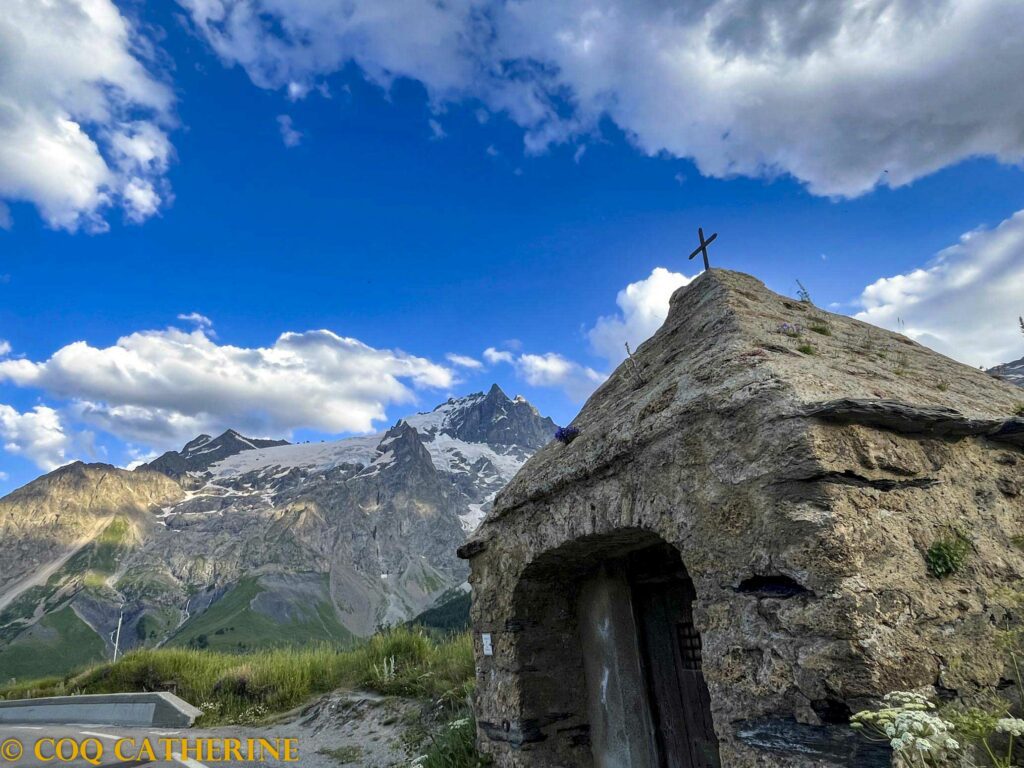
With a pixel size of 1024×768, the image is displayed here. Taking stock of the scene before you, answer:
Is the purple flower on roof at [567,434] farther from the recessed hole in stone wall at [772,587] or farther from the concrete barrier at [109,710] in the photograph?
the concrete barrier at [109,710]

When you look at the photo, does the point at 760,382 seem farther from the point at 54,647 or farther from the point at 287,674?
the point at 54,647

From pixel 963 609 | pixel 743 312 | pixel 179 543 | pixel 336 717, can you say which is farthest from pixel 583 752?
pixel 179 543

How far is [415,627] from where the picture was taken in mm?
12711

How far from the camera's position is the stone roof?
3.78 meters

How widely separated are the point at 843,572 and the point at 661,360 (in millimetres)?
3104

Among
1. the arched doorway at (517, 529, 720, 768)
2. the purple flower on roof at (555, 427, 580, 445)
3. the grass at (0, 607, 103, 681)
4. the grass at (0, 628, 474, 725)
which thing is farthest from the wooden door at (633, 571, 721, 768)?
the grass at (0, 607, 103, 681)

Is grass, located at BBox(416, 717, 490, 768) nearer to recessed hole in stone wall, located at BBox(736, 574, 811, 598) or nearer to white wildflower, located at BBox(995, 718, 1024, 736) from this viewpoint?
recessed hole in stone wall, located at BBox(736, 574, 811, 598)

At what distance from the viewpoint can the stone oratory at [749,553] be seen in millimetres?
3162

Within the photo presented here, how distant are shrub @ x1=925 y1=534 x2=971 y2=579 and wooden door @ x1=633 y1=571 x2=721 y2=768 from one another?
2.19 metres

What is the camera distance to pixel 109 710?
1341 centimetres

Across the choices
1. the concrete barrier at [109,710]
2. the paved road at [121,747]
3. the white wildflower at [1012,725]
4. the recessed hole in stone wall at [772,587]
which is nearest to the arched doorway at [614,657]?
the recessed hole in stone wall at [772,587]

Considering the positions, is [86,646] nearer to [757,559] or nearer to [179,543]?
[179,543]

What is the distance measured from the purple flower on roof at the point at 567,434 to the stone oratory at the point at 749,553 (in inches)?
5.8

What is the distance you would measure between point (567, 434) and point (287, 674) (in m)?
10.1
